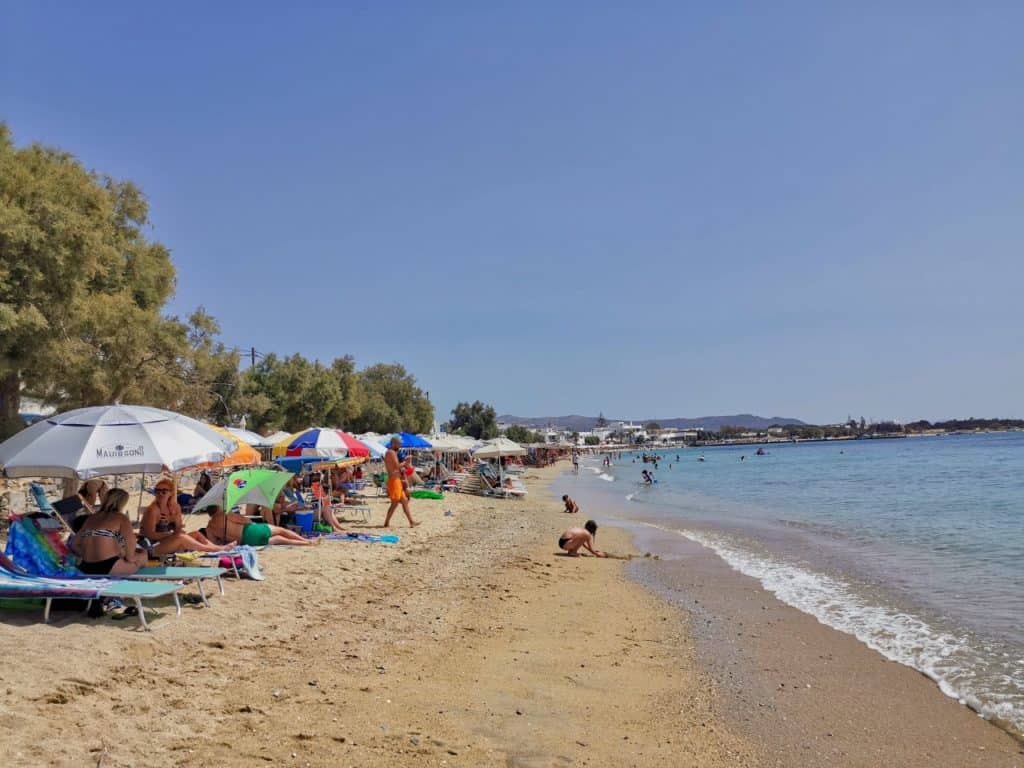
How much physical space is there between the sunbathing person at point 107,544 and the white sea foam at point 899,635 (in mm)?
7578

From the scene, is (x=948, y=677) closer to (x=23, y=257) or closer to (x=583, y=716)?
(x=583, y=716)

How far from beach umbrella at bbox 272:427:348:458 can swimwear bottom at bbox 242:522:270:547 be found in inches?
121

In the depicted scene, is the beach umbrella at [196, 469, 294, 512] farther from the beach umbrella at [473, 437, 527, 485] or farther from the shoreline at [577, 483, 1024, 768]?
the beach umbrella at [473, 437, 527, 485]

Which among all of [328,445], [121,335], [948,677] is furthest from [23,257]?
[948,677]

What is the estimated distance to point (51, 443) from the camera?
693cm

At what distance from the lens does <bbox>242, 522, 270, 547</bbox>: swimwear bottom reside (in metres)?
10.6

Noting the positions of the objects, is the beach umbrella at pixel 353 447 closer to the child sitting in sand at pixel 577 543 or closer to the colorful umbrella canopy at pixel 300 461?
the colorful umbrella canopy at pixel 300 461

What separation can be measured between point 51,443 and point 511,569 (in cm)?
678

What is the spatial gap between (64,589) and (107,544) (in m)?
1.17

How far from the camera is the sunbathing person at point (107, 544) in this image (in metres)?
6.97

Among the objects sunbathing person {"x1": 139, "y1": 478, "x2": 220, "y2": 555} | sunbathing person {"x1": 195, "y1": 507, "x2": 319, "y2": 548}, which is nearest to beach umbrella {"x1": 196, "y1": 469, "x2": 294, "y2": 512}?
sunbathing person {"x1": 195, "y1": 507, "x2": 319, "y2": 548}

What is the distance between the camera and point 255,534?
10664mm

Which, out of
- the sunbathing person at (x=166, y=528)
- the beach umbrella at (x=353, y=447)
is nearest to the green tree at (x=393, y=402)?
the beach umbrella at (x=353, y=447)

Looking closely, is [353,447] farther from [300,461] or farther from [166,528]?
[166,528]
